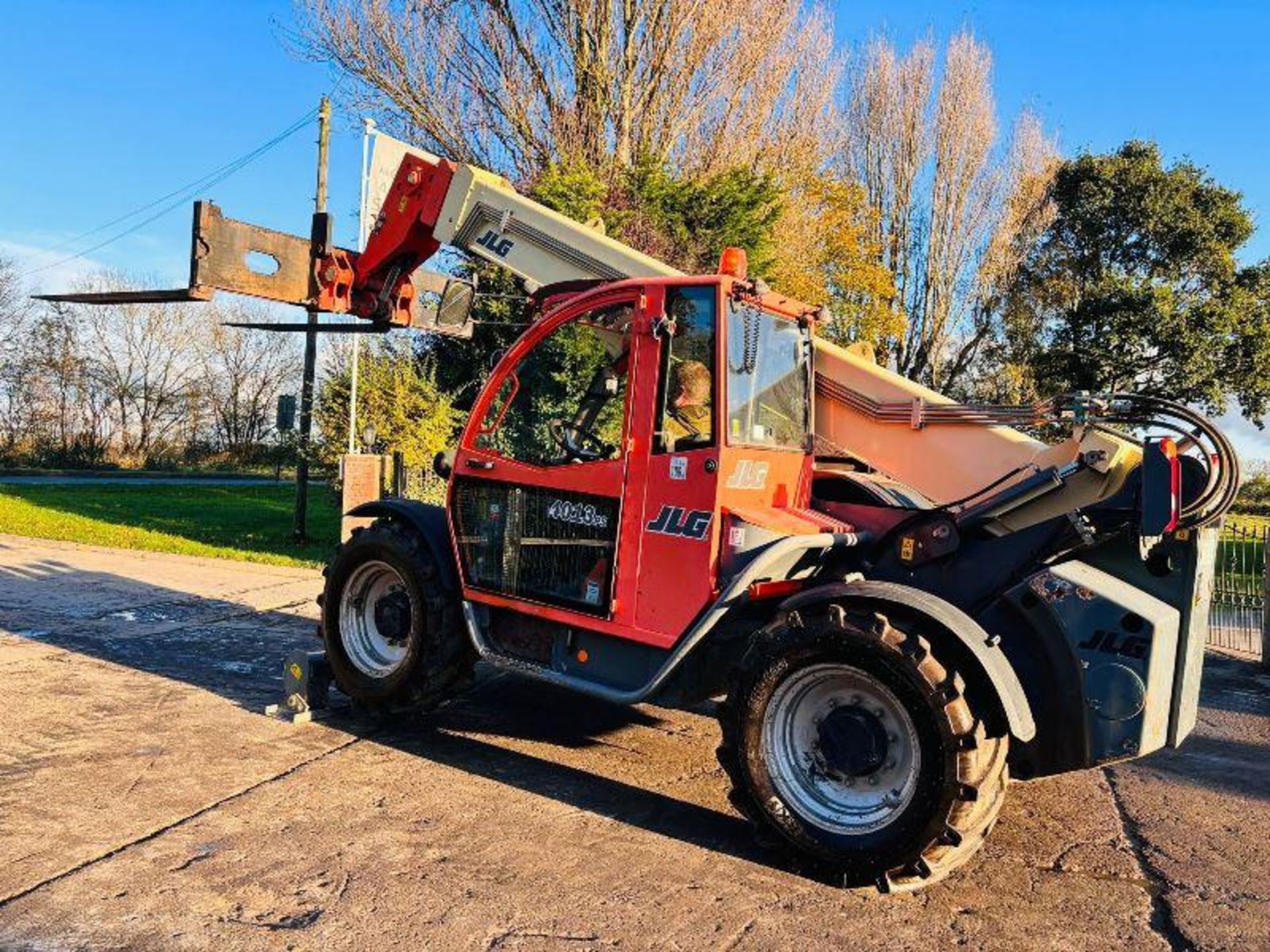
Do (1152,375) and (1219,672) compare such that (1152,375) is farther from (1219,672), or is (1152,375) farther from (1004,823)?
(1004,823)

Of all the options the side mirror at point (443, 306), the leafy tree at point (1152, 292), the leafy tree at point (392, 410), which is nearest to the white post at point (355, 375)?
the leafy tree at point (392, 410)

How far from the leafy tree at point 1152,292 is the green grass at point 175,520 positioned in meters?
19.7

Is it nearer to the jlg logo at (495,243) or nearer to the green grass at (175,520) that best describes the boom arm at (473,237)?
the jlg logo at (495,243)

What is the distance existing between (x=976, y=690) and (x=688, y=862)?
140 cm

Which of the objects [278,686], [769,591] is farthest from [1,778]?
[769,591]

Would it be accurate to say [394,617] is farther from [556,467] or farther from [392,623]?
[556,467]

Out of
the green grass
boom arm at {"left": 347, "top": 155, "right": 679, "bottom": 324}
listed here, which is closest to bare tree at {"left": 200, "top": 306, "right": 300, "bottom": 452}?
the green grass

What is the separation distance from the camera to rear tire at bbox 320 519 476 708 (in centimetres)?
557

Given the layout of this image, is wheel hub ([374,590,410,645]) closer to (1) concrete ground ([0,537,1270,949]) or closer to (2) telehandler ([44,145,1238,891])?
(2) telehandler ([44,145,1238,891])

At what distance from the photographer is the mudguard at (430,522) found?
5.63m

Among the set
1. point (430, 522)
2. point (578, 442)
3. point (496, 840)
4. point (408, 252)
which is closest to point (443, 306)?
point (408, 252)

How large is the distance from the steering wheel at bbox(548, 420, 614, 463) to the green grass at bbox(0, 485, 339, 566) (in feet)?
31.2

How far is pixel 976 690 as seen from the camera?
3.99m

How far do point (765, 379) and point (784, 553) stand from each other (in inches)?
38.5
